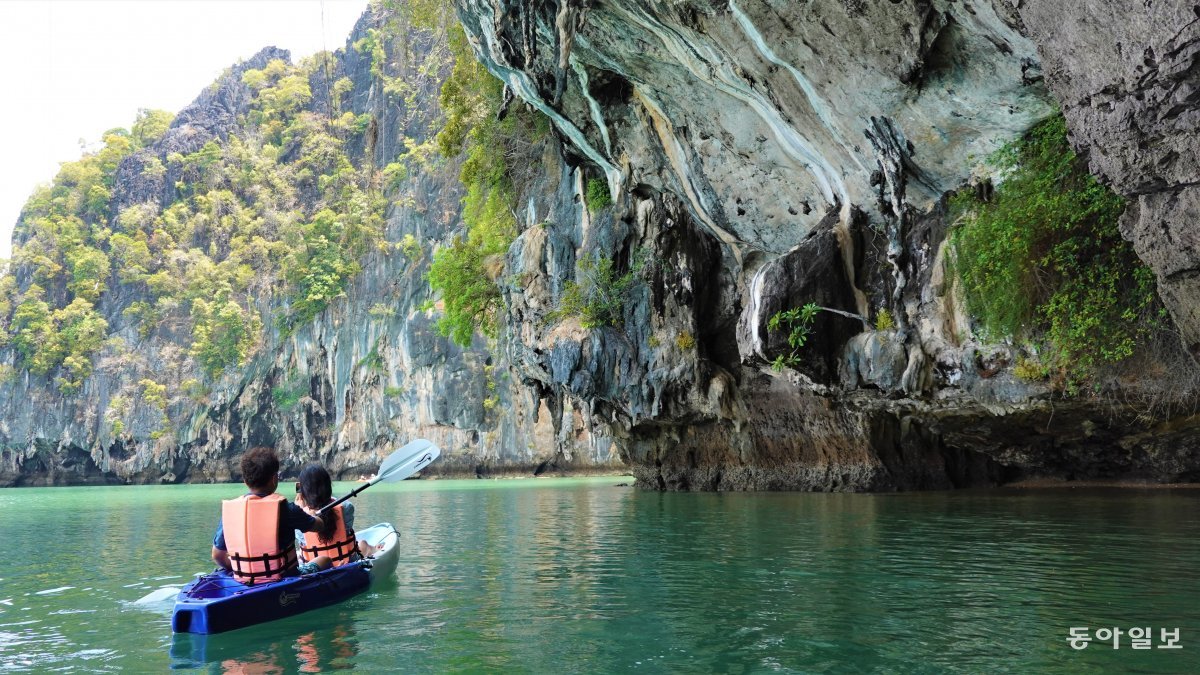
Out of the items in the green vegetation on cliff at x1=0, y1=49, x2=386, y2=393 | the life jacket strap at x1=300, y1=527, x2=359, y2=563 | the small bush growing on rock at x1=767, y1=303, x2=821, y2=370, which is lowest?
the life jacket strap at x1=300, y1=527, x2=359, y2=563

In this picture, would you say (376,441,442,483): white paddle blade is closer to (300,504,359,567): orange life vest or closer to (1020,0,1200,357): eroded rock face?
(300,504,359,567): orange life vest

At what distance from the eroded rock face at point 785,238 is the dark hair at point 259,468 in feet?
23.3

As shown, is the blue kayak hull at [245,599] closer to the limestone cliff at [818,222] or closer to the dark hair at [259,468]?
the dark hair at [259,468]

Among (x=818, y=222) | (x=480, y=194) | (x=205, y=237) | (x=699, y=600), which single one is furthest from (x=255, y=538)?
(x=205, y=237)

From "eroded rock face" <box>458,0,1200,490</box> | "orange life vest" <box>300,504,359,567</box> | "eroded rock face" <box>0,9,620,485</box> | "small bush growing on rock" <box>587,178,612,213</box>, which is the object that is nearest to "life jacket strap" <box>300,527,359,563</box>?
"orange life vest" <box>300,504,359,567</box>

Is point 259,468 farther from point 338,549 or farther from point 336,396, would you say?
point 336,396

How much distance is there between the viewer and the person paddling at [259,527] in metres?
6.28

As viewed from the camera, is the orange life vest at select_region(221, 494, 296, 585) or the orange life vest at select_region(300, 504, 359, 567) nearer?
the orange life vest at select_region(221, 494, 296, 585)

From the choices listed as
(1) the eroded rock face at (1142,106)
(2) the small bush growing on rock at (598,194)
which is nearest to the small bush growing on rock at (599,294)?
(2) the small bush growing on rock at (598,194)

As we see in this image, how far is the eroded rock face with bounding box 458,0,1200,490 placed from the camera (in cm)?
1099

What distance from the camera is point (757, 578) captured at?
7602mm

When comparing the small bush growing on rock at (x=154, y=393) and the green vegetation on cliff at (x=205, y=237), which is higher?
the green vegetation on cliff at (x=205, y=237)

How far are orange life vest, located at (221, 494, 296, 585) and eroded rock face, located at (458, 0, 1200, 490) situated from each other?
24.1ft

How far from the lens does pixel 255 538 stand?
6.46 meters
